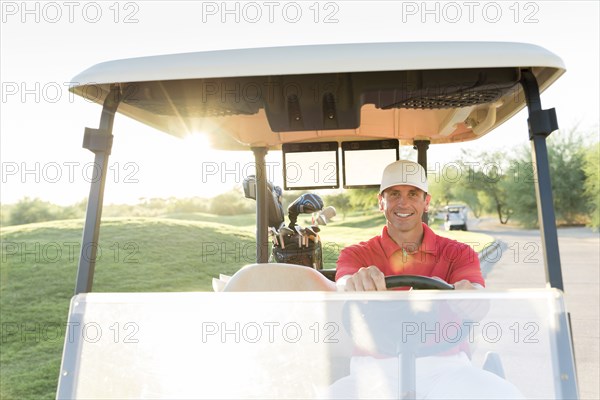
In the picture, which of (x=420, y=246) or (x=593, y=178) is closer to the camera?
(x=420, y=246)

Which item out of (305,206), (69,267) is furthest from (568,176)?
(305,206)

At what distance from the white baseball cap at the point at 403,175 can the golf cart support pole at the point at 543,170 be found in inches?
36.9

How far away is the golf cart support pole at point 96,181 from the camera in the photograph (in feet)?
7.51

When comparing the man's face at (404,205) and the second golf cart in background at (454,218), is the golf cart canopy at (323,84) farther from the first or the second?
the second golf cart in background at (454,218)

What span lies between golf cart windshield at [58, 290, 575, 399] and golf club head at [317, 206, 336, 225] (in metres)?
2.74

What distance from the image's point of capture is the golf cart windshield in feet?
6.42

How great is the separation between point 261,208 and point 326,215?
77cm

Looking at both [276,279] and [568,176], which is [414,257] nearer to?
[276,279]

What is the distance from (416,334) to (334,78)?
0.94m

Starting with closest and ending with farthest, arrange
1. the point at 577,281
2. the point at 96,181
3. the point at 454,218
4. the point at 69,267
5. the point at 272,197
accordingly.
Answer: the point at 96,181
the point at 272,197
the point at 69,267
the point at 577,281
the point at 454,218

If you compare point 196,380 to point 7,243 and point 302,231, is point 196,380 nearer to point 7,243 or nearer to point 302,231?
point 302,231

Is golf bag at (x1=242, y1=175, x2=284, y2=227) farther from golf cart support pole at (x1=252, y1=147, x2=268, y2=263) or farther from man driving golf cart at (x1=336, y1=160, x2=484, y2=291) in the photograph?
man driving golf cart at (x1=336, y1=160, x2=484, y2=291)

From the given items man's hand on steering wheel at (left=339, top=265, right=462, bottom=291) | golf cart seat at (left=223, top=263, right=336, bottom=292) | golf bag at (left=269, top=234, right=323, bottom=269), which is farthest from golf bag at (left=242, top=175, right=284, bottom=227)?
man's hand on steering wheel at (left=339, top=265, right=462, bottom=291)

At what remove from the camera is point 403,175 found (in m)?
3.15
